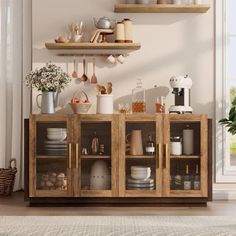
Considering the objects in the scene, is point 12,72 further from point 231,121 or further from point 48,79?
point 231,121

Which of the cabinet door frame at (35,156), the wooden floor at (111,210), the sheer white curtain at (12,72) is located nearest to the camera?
the wooden floor at (111,210)

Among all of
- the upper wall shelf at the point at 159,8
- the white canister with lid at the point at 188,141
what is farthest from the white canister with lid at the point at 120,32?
the white canister with lid at the point at 188,141

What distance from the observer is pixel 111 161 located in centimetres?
464

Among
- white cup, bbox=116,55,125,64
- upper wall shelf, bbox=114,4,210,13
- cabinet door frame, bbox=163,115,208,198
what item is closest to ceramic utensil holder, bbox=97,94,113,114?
white cup, bbox=116,55,125,64

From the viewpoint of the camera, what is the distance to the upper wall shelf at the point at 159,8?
4852mm

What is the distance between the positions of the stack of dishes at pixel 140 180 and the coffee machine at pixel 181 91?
0.59 m

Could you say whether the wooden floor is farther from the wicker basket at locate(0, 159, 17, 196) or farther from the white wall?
the white wall

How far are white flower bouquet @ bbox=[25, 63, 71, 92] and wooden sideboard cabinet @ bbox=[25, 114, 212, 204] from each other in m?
0.27

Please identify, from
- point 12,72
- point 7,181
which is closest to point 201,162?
point 7,181

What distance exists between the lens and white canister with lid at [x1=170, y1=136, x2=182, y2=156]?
15.3 ft

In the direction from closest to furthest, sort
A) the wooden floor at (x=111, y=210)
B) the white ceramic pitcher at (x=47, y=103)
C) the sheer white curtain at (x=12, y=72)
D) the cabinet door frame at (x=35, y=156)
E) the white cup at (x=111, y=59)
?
the wooden floor at (x=111, y=210), the cabinet door frame at (x=35, y=156), the white ceramic pitcher at (x=47, y=103), the white cup at (x=111, y=59), the sheer white curtain at (x=12, y=72)

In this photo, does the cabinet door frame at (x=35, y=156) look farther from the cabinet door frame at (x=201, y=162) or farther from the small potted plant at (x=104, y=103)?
the cabinet door frame at (x=201, y=162)

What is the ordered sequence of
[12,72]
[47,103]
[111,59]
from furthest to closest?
[12,72], [111,59], [47,103]

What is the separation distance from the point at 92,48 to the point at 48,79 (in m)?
0.56
